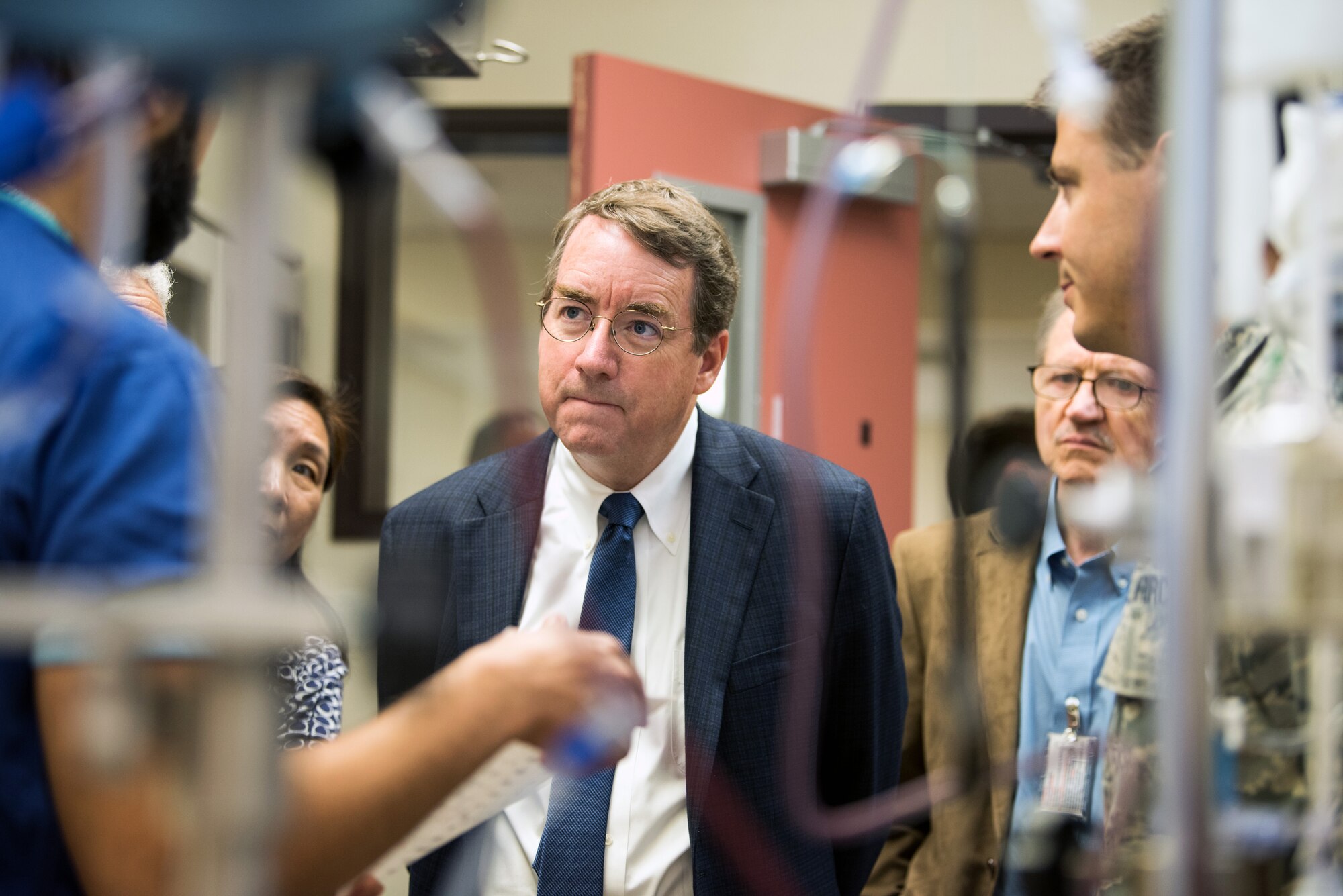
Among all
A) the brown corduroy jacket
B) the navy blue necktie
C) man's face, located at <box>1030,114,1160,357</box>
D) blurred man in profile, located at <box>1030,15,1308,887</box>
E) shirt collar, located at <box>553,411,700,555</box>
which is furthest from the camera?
the brown corduroy jacket

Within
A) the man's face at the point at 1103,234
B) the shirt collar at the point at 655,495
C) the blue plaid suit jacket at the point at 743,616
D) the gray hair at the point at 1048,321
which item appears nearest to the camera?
the man's face at the point at 1103,234

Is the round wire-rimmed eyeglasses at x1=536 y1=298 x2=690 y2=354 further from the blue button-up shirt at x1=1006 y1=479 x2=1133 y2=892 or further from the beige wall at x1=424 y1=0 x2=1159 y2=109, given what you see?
the beige wall at x1=424 y1=0 x2=1159 y2=109

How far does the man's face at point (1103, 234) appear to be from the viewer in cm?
100

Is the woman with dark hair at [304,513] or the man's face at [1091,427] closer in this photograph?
the woman with dark hair at [304,513]

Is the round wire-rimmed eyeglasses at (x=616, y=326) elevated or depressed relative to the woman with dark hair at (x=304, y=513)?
elevated

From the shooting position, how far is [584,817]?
134 cm

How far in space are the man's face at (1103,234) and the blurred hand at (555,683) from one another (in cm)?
57

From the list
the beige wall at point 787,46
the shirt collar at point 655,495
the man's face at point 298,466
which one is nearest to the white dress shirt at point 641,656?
the shirt collar at point 655,495

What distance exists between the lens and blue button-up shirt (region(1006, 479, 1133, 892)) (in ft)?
5.23

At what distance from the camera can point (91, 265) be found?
67 centimetres

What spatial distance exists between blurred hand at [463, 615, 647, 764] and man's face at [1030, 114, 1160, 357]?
57cm

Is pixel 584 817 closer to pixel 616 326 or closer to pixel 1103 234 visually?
pixel 616 326

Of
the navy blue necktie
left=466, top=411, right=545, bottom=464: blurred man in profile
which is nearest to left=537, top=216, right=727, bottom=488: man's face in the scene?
the navy blue necktie

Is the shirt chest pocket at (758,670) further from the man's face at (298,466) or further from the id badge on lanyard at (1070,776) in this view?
the man's face at (298,466)
